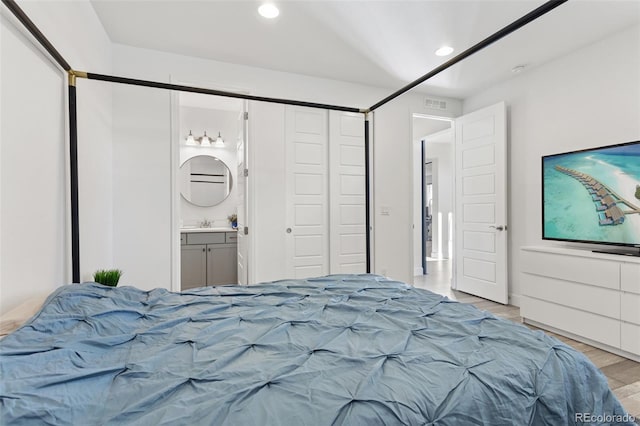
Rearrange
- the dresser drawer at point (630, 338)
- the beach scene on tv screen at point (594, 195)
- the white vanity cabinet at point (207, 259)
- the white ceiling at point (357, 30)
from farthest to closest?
the white vanity cabinet at point (207, 259) < the beach scene on tv screen at point (594, 195) < the white ceiling at point (357, 30) < the dresser drawer at point (630, 338)

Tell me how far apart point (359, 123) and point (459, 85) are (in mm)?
1410

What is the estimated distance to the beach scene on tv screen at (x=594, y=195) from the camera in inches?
107

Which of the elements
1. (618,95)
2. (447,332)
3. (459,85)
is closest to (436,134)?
(459,85)

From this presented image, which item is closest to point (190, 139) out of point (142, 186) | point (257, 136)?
point (257, 136)

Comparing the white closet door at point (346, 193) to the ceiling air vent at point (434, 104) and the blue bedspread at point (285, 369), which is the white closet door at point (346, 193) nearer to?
the ceiling air vent at point (434, 104)

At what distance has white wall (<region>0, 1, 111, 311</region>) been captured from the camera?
55.5 inches

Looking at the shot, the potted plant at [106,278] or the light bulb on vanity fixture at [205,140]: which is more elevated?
the light bulb on vanity fixture at [205,140]

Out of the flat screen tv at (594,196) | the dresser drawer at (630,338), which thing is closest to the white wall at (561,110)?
the flat screen tv at (594,196)

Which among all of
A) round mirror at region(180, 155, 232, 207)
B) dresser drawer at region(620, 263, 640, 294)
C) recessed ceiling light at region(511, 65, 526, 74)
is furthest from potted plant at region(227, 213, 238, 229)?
dresser drawer at region(620, 263, 640, 294)

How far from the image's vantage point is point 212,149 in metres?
5.32

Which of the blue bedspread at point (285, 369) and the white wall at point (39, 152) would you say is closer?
the blue bedspread at point (285, 369)

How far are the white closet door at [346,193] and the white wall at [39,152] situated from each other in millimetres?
2401

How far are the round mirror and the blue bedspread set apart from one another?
13.0ft

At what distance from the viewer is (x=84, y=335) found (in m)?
1.10
